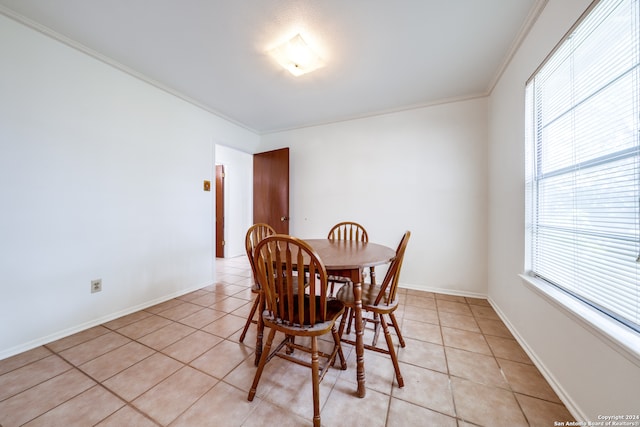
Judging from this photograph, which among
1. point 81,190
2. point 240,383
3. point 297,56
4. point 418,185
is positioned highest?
point 297,56

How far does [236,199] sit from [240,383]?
3951 millimetres


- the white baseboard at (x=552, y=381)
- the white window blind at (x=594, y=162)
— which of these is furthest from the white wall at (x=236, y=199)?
the white window blind at (x=594, y=162)

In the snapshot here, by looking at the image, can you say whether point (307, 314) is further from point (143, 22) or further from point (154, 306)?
point (143, 22)

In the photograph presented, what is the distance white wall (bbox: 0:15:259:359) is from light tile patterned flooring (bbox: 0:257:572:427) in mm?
366

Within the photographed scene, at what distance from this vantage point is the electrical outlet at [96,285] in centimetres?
194

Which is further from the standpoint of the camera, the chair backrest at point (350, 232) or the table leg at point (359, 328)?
the chair backrest at point (350, 232)

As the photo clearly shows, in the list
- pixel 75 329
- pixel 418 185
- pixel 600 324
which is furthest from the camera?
pixel 418 185

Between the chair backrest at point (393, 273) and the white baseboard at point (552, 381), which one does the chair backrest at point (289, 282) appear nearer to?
the chair backrest at point (393, 273)

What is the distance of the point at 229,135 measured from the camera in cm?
328

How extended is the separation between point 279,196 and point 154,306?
214 centimetres

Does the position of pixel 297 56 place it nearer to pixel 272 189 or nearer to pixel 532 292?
pixel 272 189

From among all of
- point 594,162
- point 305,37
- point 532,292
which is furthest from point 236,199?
point 594,162

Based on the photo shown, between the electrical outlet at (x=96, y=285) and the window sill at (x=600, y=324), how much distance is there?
3447 millimetres

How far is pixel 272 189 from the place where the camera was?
362 centimetres
